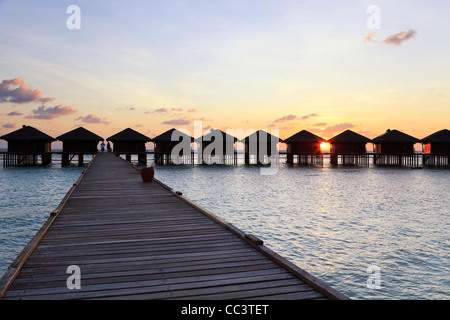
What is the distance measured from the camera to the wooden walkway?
329 centimetres

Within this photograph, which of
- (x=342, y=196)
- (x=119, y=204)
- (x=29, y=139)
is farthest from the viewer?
(x=29, y=139)

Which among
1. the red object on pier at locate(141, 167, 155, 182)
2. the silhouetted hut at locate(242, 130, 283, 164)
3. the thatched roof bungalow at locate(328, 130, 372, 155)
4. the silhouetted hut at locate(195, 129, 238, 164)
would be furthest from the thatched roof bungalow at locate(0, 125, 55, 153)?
the thatched roof bungalow at locate(328, 130, 372, 155)

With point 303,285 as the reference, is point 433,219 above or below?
below

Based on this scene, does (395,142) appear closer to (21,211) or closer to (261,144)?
(261,144)

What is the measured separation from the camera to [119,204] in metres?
8.17

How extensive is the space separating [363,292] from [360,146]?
37729 mm

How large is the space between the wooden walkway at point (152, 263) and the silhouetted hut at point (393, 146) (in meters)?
38.8

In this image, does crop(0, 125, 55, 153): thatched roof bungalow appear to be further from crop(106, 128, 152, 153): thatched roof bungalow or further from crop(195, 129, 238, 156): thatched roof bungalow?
crop(195, 129, 238, 156): thatched roof bungalow

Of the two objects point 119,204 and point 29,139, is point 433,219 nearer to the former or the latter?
point 119,204

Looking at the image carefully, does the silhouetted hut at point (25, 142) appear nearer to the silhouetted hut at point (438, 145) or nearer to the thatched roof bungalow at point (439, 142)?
the thatched roof bungalow at point (439, 142)

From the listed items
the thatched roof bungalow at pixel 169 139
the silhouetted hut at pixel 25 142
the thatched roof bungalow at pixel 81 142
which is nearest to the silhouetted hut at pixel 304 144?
the thatched roof bungalow at pixel 169 139

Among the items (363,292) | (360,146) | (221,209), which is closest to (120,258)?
(363,292)

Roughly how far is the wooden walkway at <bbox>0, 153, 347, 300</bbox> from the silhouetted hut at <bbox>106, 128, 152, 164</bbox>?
32052 millimetres
